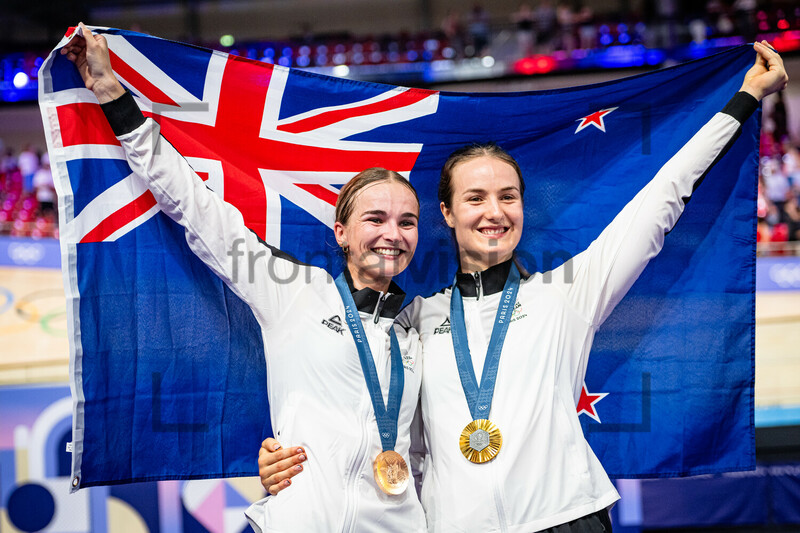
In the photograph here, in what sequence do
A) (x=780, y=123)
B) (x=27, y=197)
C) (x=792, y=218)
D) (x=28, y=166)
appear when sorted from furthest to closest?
1. (x=28, y=166)
2. (x=780, y=123)
3. (x=27, y=197)
4. (x=792, y=218)

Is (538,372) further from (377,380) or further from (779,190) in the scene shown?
(779,190)

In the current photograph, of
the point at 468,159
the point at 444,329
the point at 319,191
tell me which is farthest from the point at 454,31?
the point at 444,329

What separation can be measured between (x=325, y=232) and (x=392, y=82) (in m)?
10.9

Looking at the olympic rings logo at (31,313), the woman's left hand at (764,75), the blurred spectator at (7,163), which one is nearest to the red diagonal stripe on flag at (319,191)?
the woman's left hand at (764,75)

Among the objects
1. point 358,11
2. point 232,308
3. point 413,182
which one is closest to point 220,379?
point 232,308

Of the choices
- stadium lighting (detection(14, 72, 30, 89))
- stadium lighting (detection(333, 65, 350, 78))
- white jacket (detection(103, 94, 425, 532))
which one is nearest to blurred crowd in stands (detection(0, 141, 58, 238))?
stadium lighting (detection(14, 72, 30, 89))

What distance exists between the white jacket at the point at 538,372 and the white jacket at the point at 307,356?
10 cm

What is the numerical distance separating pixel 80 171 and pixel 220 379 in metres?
0.94

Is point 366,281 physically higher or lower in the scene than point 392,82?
lower

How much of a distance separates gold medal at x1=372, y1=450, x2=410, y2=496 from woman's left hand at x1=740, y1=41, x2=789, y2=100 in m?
1.83

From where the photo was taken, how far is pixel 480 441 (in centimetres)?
204

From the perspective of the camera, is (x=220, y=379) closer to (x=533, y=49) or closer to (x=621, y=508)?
(x=621, y=508)

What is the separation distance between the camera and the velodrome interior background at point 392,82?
4.41 metres

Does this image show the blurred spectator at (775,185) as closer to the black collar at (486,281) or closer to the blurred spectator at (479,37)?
the blurred spectator at (479,37)
